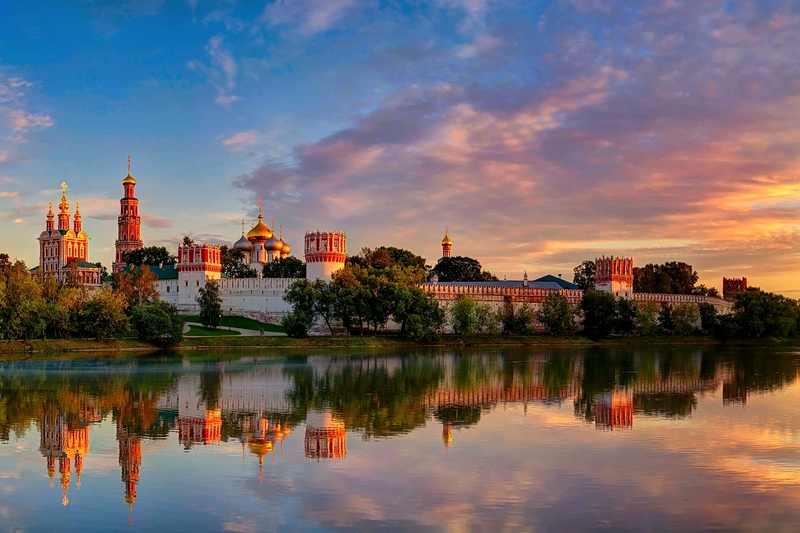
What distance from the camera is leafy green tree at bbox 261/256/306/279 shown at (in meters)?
85.6

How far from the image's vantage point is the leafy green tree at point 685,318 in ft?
257

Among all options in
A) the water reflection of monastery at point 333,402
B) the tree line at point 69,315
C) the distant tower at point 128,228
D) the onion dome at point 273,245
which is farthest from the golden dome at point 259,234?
the water reflection of monastery at point 333,402

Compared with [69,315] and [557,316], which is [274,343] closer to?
[69,315]

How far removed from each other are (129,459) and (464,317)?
52525mm

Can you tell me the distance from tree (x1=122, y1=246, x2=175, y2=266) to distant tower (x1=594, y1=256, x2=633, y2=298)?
46.4 m

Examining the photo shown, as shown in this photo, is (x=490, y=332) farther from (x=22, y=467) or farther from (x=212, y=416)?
(x=22, y=467)

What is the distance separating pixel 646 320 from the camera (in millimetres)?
73875

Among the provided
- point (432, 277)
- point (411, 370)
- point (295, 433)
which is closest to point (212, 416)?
point (295, 433)

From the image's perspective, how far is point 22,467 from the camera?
1488 centimetres

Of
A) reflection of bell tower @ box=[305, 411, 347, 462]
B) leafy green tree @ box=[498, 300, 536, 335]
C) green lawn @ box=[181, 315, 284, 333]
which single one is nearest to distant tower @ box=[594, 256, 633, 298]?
leafy green tree @ box=[498, 300, 536, 335]

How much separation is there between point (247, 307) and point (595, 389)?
5290cm

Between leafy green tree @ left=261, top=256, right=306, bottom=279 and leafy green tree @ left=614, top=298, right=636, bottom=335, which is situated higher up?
leafy green tree @ left=261, top=256, right=306, bottom=279

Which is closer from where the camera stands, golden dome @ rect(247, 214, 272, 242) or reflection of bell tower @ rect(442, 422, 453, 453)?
reflection of bell tower @ rect(442, 422, 453, 453)

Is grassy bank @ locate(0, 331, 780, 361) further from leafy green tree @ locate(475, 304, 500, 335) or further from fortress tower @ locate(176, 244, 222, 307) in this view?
fortress tower @ locate(176, 244, 222, 307)
